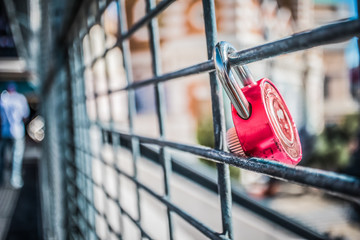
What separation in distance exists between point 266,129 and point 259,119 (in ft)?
0.05

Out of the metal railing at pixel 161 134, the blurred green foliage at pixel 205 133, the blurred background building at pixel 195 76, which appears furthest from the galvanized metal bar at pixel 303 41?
the blurred green foliage at pixel 205 133

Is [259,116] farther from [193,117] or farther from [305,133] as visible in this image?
[305,133]

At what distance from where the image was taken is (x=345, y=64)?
23719mm

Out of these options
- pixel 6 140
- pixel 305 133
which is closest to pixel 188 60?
pixel 6 140

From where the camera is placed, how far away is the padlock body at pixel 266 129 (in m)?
0.36

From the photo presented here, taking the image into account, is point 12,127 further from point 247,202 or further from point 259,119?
point 259,119

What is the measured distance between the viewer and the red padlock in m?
0.36

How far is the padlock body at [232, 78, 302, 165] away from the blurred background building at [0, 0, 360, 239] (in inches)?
38.6

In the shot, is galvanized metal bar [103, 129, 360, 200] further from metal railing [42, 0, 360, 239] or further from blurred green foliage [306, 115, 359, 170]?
blurred green foliage [306, 115, 359, 170]

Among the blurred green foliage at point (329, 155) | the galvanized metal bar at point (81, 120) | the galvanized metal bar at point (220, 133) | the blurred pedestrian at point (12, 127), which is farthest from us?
the blurred green foliage at point (329, 155)

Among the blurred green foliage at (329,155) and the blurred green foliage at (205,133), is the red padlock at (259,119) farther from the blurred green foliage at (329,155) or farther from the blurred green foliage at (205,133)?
the blurred green foliage at (329,155)

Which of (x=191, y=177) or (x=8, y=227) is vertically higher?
(x=191, y=177)

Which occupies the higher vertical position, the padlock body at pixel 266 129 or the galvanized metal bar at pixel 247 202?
the padlock body at pixel 266 129

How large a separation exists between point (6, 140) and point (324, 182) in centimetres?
699
